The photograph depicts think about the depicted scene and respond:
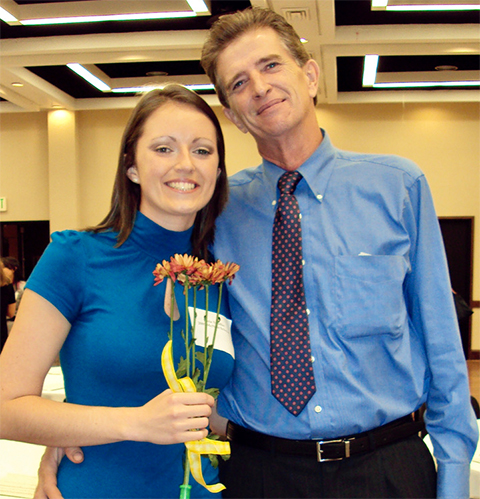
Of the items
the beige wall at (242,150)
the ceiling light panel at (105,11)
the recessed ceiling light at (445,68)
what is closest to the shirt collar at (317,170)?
the ceiling light panel at (105,11)

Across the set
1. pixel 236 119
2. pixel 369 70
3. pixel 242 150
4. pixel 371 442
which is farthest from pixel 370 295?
pixel 242 150

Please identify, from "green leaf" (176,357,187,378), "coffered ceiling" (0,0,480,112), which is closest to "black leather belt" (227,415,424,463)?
"green leaf" (176,357,187,378)

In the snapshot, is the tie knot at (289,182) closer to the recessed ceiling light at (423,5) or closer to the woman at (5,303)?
the woman at (5,303)

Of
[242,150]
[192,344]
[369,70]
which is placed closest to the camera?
[192,344]

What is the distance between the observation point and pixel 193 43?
641 centimetres

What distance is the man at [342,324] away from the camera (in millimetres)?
1485

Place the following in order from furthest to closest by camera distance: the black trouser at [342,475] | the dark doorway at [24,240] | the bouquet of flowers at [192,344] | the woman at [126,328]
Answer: the dark doorway at [24,240] → the black trouser at [342,475] → the woman at [126,328] → the bouquet of flowers at [192,344]

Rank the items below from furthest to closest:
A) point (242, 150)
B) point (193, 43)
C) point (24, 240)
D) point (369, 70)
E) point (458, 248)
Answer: point (24, 240) < point (242, 150) < point (458, 248) < point (369, 70) < point (193, 43)

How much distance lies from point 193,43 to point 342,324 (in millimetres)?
5586

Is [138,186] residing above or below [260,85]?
below

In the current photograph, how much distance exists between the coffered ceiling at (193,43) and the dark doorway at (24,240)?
96.3 inches

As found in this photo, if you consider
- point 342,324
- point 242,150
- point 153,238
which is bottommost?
point 342,324

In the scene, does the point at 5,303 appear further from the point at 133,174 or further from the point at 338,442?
the point at 338,442

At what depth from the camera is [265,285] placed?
1.62 m
